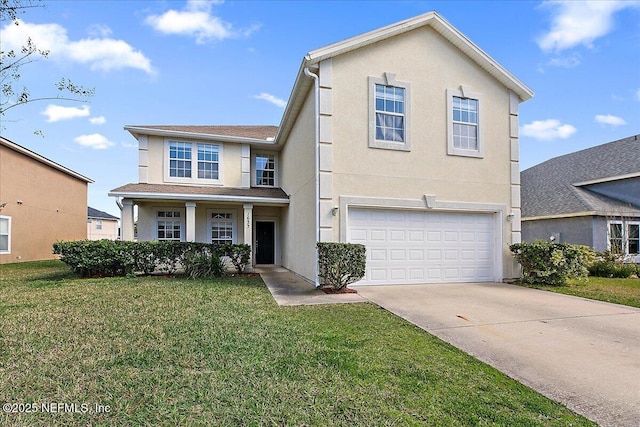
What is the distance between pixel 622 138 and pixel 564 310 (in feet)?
62.3

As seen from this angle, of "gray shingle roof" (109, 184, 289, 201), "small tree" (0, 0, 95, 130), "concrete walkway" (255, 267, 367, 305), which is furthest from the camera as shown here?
"gray shingle roof" (109, 184, 289, 201)

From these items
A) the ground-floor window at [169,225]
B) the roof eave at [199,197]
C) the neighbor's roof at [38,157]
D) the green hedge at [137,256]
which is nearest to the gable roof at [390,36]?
the roof eave at [199,197]

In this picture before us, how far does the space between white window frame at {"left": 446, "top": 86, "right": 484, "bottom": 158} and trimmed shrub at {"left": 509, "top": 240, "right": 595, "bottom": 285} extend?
10.7 feet

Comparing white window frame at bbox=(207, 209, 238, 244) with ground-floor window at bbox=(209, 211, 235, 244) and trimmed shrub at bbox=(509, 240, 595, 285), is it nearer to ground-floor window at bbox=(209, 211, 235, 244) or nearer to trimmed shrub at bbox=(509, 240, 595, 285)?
ground-floor window at bbox=(209, 211, 235, 244)

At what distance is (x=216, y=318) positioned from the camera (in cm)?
559

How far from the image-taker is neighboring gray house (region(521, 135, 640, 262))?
15.0m

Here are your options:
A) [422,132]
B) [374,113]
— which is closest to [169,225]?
[374,113]

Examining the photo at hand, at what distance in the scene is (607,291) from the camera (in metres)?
9.05

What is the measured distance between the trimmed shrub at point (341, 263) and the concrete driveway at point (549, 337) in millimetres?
565

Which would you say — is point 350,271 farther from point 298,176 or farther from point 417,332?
point 298,176

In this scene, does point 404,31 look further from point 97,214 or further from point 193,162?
point 97,214

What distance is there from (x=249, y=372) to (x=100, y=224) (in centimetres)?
3912

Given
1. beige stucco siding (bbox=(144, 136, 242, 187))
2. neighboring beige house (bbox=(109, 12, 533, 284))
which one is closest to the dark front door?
beige stucco siding (bbox=(144, 136, 242, 187))

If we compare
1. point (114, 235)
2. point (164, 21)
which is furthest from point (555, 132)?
point (114, 235)
